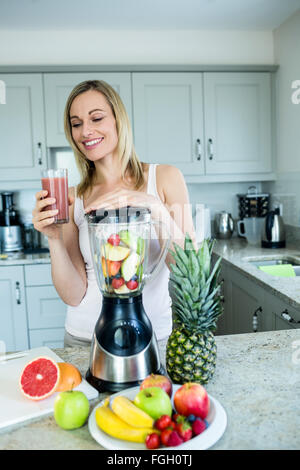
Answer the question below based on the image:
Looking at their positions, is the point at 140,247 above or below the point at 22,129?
below

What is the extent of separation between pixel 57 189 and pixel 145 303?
1.58ft

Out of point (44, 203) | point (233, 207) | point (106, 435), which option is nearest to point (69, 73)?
point (233, 207)

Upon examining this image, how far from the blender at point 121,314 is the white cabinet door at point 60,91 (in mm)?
2295

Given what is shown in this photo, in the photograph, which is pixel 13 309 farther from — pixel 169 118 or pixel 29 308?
pixel 169 118

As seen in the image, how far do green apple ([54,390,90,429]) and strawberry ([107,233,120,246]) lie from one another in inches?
11.9

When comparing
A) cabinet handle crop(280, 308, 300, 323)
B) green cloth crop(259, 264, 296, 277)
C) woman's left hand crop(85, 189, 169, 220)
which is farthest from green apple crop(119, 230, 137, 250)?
green cloth crop(259, 264, 296, 277)

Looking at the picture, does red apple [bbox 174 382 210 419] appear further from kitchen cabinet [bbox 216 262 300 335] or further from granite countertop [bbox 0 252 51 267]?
granite countertop [bbox 0 252 51 267]

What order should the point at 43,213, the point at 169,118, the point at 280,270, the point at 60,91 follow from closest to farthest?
the point at 43,213
the point at 280,270
the point at 60,91
the point at 169,118

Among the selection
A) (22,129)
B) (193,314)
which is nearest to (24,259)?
(22,129)

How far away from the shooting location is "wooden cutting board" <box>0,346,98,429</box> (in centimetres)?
85

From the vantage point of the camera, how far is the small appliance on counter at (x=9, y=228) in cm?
328

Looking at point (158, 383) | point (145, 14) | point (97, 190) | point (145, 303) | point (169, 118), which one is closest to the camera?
point (158, 383)

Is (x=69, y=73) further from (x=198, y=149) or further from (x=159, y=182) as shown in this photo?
(x=159, y=182)

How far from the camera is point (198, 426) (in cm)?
74
